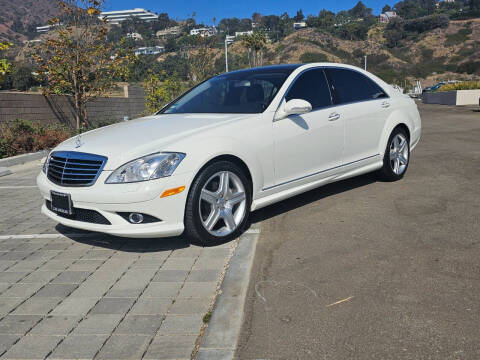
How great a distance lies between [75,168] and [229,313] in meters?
2.13

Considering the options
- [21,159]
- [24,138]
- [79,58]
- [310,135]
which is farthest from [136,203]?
[79,58]

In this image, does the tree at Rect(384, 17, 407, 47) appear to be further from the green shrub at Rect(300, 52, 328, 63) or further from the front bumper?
the front bumper

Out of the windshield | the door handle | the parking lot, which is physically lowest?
the parking lot

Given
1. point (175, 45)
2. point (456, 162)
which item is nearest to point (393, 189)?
point (456, 162)

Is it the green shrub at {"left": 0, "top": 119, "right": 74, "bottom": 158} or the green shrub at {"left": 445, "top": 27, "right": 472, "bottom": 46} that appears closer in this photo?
the green shrub at {"left": 0, "top": 119, "right": 74, "bottom": 158}

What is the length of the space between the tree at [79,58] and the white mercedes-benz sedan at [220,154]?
11.2 m

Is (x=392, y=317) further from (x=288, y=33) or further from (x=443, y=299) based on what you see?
(x=288, y=33)

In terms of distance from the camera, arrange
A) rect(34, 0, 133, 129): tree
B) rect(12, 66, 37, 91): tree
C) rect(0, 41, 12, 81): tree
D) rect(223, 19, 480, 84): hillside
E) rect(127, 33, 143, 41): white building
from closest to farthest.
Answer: rect(0, 41, 12, 81): tree → rect(34, 0, 133, 129): tree → rect(12, 66, 37, 91): tree → rect(223, 19, 480, 84): hillside → rect(127, 33, 143, 41): white building

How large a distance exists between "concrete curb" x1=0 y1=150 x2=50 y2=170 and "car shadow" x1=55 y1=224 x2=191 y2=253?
647cm

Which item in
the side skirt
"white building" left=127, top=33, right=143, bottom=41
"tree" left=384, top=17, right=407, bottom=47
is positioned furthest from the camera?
"white building" left=127, top=33, right=143, bottom=41

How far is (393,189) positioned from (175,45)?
101m

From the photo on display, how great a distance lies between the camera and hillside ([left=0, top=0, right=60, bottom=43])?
15512cm

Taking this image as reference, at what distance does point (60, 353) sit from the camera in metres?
2.80

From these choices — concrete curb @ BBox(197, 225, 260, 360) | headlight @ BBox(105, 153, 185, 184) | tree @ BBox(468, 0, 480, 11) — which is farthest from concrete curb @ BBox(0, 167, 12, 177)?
tree @ BBox(468, 0, 480, 11)
